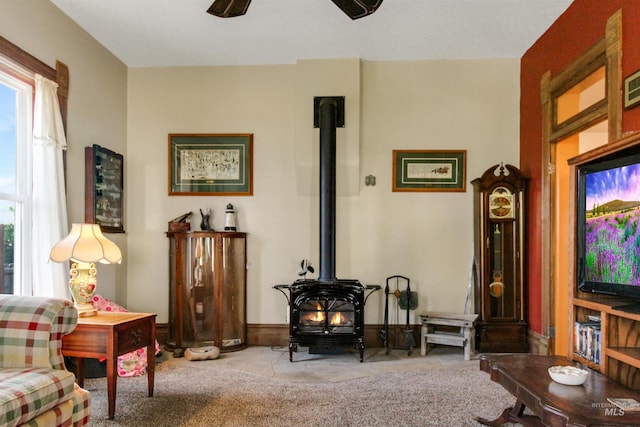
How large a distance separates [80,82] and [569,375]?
4267 millimetres

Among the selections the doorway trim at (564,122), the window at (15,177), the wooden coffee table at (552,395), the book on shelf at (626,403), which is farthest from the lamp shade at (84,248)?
the doorway trim at (564,122)

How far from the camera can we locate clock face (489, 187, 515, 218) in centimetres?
426

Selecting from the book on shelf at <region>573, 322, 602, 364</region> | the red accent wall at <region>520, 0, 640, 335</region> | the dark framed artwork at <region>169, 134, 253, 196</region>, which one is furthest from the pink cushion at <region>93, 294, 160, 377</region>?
the red accent wall at <region>520, 0, 640, 335</region>

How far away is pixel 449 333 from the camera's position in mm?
4289

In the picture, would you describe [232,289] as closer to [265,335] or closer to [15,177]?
[265,335]

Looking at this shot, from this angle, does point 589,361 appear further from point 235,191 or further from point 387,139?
point 235,191

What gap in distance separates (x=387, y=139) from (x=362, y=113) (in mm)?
386

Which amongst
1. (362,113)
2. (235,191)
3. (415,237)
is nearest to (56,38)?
(235,191)

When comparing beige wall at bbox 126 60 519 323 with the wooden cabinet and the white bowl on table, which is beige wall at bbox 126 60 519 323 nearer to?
the wooden cabinet

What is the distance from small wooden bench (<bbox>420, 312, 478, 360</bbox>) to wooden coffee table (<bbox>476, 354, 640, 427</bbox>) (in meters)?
1.40

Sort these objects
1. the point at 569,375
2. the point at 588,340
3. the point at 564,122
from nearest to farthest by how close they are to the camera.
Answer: the point at 569,375 → the point at 588,340 → the point at 564,122

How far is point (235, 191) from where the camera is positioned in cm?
472

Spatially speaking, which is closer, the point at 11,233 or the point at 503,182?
the point at 11,233

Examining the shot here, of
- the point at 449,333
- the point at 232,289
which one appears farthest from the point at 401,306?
the point at 232,289
